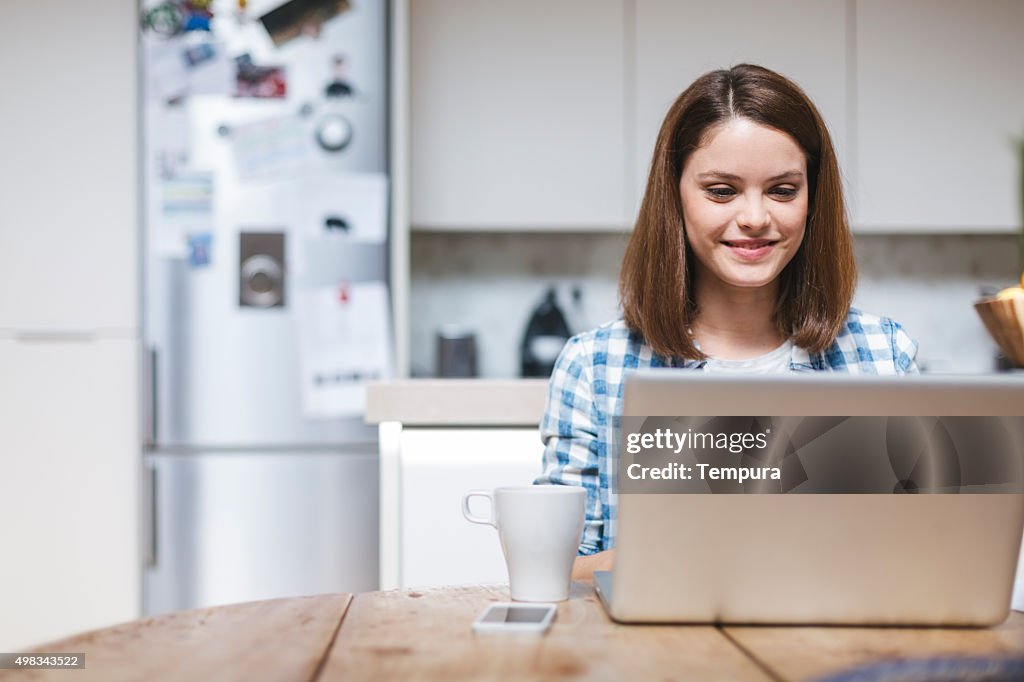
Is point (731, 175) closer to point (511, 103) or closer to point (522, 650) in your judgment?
point (522, 650)

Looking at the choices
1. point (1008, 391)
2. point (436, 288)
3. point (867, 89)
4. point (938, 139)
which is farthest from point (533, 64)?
point (1008, 391)

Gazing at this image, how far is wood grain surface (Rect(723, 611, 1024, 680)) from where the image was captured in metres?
0.66

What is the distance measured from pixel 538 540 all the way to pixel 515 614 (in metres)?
0.07

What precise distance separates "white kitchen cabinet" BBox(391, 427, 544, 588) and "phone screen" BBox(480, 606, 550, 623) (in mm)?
856

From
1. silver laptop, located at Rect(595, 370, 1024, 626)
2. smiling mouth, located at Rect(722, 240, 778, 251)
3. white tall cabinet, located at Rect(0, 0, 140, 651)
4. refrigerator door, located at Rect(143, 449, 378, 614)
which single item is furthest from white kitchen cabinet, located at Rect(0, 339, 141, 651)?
silver laptop, located at Rect(595, 370, 1024, 626)

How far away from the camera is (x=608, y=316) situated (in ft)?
10.5

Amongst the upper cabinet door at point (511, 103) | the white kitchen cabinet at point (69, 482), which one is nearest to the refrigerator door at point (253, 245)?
the white kitchen cabinet at point (69, 482)

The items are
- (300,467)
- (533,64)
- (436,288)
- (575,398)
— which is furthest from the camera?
(436,288)

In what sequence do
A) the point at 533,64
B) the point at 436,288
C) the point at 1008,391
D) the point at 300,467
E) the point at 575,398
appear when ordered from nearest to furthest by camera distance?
the point at 1008,391 → the point at 575,398 → the point at 300,467 → the point at 533,64 → the point at 436,288

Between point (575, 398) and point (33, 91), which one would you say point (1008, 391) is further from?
point (33, 91)

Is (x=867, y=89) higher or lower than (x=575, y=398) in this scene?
higher

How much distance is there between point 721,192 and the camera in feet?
4.26

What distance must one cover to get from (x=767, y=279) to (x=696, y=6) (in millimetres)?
1846

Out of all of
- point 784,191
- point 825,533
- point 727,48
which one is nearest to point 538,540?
point 825,533
